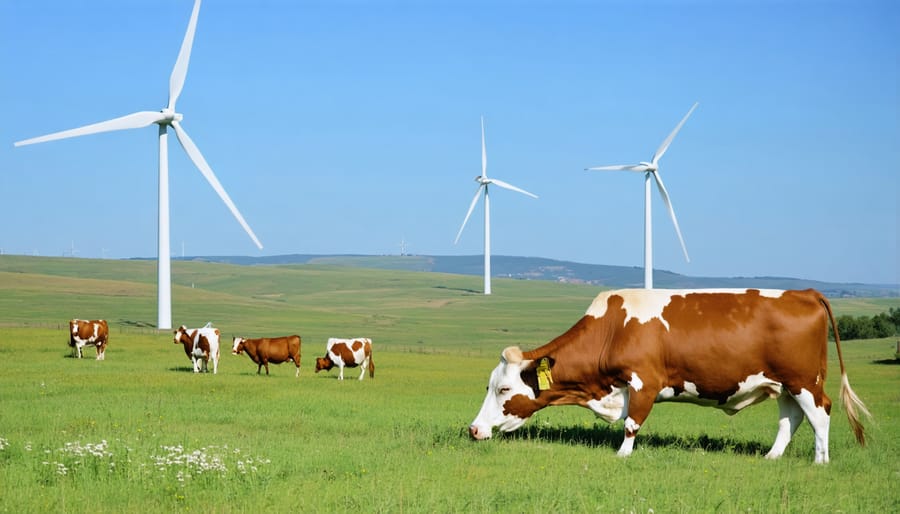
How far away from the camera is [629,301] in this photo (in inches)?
495

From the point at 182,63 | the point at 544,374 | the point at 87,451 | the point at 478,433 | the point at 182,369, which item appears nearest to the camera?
the point at 87,451

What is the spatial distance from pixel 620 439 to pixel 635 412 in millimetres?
1662

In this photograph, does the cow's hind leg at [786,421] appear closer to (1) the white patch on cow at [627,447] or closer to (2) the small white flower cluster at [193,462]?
(1) the white patch on cow at [627,447]

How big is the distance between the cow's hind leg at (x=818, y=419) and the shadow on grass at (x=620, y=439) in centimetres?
81

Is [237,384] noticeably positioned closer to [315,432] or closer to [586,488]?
[315,432]

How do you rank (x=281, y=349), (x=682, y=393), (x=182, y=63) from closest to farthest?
(x=682, y=393), (x=281, y=349), (x=182, y=63)

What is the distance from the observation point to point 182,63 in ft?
159

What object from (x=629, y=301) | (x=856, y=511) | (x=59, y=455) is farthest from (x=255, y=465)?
(x=856, y=511)

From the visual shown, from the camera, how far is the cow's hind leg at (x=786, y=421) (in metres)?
12.4

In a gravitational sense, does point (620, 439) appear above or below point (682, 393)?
below

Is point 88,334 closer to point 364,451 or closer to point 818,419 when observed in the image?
point 364,451

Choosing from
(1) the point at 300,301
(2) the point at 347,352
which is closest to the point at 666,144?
(2) the point at 347,352

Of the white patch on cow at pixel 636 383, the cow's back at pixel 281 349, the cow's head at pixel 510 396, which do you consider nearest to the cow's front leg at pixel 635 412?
the white patch on cow at pixel 636 383

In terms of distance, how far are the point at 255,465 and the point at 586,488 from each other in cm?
346
